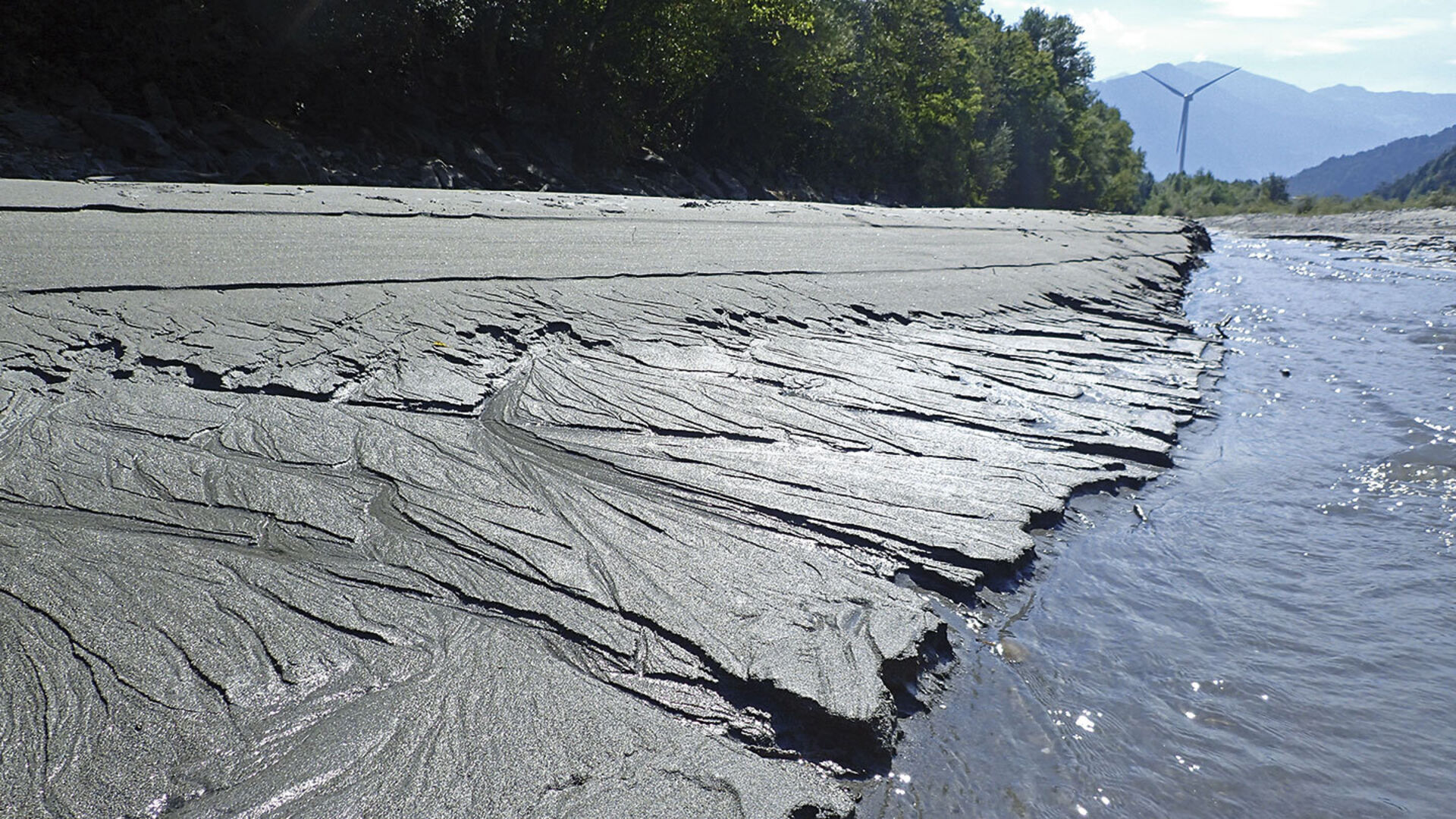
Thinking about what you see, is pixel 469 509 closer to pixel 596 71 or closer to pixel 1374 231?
pixel 596 71

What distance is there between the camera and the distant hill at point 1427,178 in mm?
69438

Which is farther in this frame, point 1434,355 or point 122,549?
point 1434,355

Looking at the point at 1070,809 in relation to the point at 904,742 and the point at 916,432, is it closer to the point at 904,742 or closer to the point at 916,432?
the point at 904,742

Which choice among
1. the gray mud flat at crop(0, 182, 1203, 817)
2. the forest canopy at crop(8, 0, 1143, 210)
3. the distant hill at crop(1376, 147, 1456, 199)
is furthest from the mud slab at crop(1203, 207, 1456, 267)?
the distant hill at crop(1376, 147, 1456, 199)

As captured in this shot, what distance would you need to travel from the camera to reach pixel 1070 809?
1641 mm

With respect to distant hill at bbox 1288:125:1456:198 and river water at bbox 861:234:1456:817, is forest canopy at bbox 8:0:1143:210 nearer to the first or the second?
river water at bbox 861:234:1456:817

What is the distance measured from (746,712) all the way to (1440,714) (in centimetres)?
161

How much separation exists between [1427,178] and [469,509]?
90882 millimetres

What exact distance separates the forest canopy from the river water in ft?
38.4

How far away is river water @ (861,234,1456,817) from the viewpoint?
1.73m

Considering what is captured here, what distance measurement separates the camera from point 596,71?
15.6 m

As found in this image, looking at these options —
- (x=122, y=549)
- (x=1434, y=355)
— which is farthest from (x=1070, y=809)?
(x=1434, y=355)

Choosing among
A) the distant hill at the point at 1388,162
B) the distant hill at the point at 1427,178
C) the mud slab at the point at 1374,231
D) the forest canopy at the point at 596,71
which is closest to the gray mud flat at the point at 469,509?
the forest canopy at the point at 596,71

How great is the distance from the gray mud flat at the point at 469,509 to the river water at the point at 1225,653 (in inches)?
5.7
